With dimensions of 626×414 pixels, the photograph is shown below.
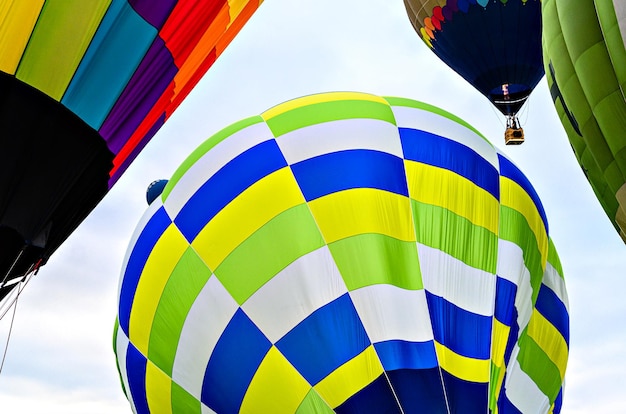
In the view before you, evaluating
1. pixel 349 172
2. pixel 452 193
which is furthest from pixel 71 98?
pixel 452 193

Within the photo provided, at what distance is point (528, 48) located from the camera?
419 inches

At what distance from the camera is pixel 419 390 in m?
4.91

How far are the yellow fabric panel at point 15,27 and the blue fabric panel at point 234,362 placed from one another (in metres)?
2.20

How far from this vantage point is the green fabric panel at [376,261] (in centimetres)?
529

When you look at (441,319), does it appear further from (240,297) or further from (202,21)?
(202,21)

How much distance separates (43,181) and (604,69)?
381cm

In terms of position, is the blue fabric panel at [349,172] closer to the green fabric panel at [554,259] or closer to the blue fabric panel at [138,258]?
the blue fabric panel at [138,258]

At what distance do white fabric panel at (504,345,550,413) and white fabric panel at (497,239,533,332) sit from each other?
275 mm

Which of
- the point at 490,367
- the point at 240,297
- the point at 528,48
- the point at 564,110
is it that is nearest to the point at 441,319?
the point at 490,367

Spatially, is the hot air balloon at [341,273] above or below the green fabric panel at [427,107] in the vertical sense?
below

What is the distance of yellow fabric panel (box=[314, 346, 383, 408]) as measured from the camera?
16.3 feet

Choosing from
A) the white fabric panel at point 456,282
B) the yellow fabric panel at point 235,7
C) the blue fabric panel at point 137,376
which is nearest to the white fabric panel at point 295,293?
the white fabric panel at point 456,282

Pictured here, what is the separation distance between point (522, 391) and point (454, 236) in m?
1.55

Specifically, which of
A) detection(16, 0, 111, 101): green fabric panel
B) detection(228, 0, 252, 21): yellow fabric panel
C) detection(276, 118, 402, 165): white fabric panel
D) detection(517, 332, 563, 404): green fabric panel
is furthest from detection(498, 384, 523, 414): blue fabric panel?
detection(16, 0, 111, 101): green fabric panel
